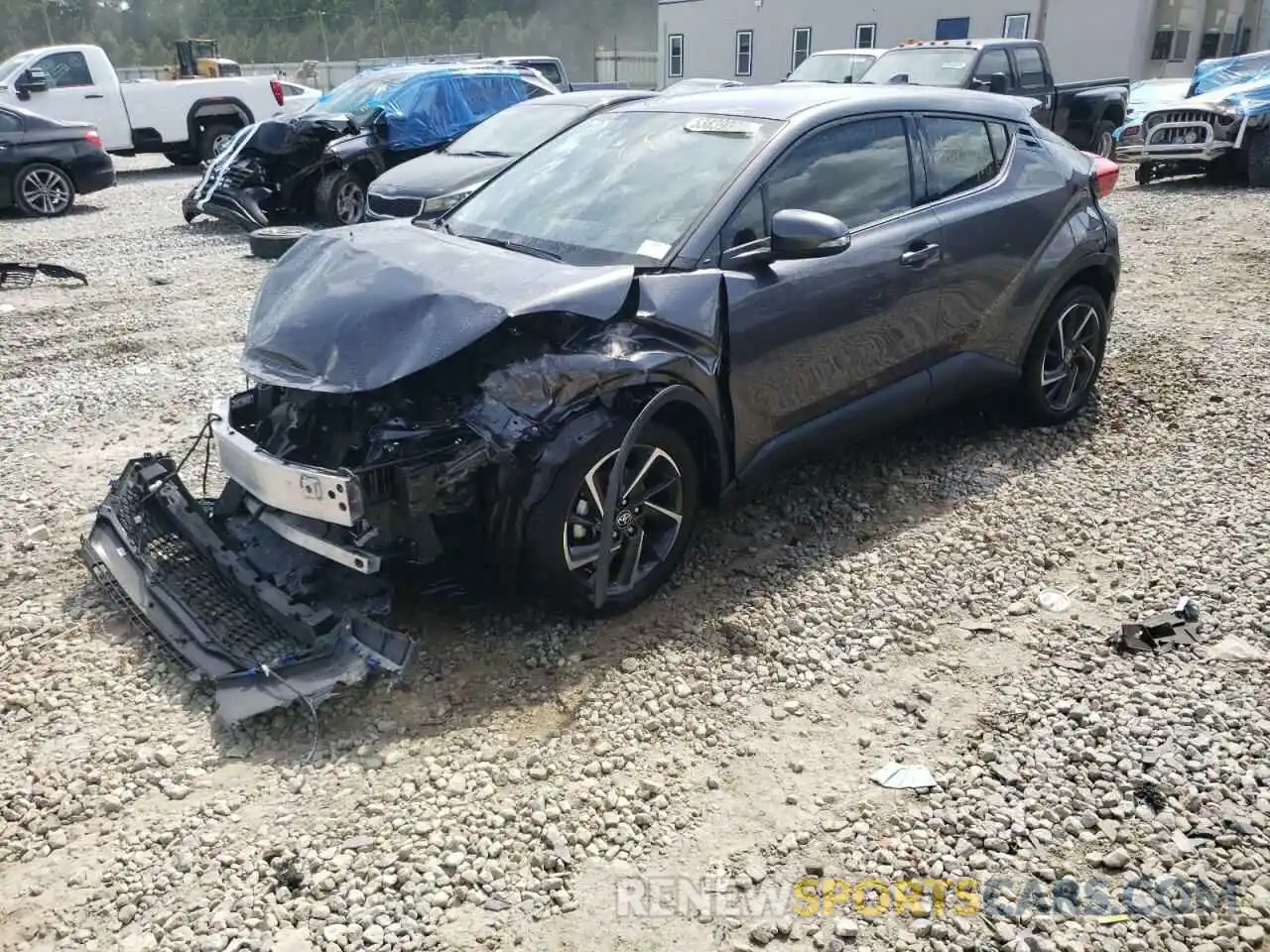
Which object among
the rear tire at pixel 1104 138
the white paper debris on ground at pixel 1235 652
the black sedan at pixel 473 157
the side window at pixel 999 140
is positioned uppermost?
the side window at pixel 999 140

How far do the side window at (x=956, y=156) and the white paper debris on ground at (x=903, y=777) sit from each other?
274cm

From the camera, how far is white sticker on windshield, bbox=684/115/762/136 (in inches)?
169

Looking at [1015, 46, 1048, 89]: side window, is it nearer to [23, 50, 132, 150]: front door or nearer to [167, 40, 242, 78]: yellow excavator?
[23, 50, 132, 150]: front door

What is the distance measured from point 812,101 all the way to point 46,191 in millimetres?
12353

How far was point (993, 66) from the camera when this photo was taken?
47.5 feet

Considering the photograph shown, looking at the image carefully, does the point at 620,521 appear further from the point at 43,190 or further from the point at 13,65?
the point at 13,65

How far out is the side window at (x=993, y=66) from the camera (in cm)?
1428

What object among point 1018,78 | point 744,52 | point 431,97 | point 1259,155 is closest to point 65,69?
point 431,97

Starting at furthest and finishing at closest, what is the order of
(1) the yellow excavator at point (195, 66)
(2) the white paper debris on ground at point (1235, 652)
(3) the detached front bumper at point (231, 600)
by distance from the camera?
(1) the yellow excavator at point (195, 66)
(2) the white paper debris on ground at point (1235, 652)
(3) the detached front bumper at point (231, 600)

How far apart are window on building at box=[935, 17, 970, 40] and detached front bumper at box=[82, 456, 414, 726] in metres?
29.9

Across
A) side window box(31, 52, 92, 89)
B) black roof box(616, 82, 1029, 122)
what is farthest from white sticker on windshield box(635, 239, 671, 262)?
side window box(31, 52, 92, 89)

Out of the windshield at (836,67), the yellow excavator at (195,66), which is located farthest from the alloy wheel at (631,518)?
the yellow excavator at (195,66)

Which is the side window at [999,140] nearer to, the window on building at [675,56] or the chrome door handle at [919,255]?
the chrome door handle at [919,255]

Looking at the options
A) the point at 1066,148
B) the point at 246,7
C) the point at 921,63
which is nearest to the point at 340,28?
the point at 246,7
